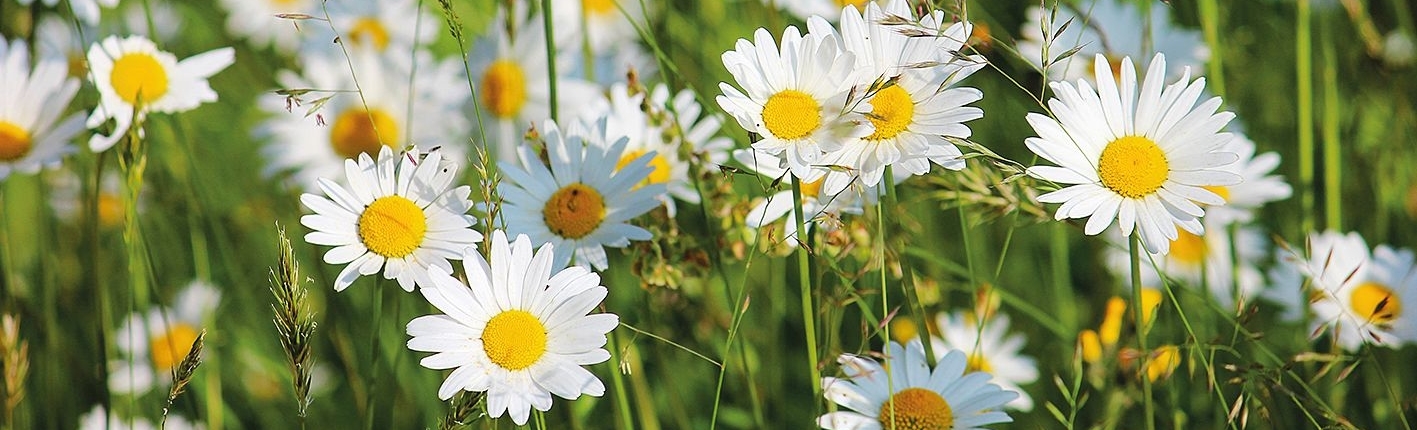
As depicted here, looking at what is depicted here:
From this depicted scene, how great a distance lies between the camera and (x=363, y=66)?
7.41 feet

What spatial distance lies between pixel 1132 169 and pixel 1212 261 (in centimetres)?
119

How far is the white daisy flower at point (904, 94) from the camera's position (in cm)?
113

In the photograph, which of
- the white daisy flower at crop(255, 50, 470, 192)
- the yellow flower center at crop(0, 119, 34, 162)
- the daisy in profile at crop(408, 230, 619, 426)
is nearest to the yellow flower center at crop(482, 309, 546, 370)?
the daisy in profile at crop(408, 230, 619, 426)

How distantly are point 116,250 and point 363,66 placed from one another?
2.64ft

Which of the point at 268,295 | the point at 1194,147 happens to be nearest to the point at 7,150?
the point at 268,295

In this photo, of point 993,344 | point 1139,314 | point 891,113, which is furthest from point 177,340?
point 1139,314

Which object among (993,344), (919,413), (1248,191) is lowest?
(919,413)

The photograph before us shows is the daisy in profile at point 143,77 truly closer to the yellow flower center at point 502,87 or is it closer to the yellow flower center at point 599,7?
the yellow flower center at point 502,87

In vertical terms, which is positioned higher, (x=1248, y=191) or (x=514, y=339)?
(x=1248, y=191)

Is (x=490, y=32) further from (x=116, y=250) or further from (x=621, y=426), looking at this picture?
(x=116, y=250)

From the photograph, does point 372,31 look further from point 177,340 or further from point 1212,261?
point 1212,261

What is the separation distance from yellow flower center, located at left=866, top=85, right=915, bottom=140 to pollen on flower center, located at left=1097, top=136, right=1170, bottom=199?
0.20 meters

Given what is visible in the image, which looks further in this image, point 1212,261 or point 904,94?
point 1212,261

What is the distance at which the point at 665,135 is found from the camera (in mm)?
1497
